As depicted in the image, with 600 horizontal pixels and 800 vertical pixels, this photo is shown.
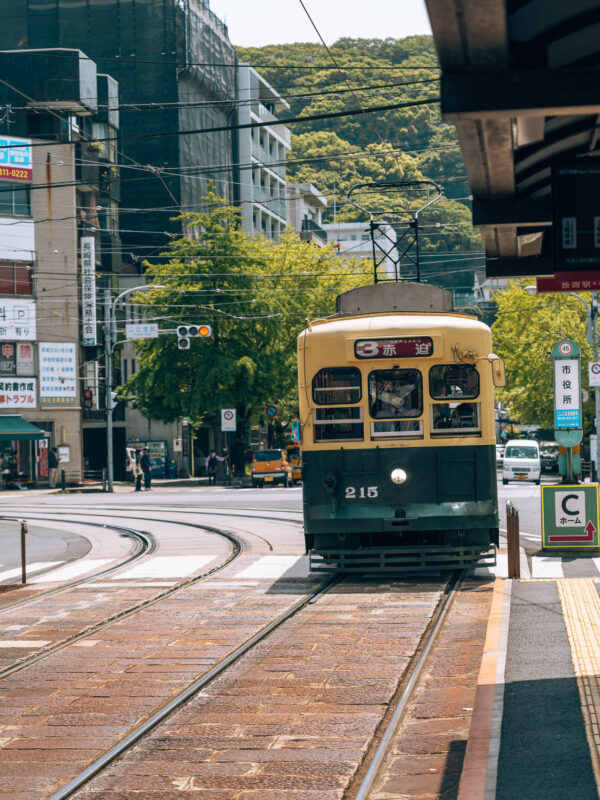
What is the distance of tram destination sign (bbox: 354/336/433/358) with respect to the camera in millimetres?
15508

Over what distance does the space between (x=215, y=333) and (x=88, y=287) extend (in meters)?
6.27

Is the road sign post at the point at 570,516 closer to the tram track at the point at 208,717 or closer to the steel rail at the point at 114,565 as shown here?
the tram track at the point at 208,717

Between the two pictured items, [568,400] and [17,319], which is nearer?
[568,400]

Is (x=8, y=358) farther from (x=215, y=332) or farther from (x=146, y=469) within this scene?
(x=146, y=469)

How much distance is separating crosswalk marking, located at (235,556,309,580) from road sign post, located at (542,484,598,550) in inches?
148

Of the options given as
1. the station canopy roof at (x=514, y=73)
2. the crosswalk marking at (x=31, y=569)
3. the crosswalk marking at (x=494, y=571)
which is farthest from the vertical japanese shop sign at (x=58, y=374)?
the station canopy roof at (x=514, y=73)

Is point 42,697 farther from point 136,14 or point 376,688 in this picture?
point 136,14

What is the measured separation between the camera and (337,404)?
15.7 m

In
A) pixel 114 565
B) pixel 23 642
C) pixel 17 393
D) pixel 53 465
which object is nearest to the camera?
pixel 23 642

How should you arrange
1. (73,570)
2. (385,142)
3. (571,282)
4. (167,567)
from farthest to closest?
(385,142) < (73,570) < (167,567) < (571,282)

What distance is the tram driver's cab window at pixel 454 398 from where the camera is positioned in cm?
1556

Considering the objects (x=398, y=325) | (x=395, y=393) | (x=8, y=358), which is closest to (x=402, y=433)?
(x=395, y=393)

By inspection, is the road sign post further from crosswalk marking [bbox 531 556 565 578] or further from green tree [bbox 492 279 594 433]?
green tree [bbox 492 279 594 433]

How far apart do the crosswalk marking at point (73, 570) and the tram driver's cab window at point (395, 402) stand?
5.64 m
